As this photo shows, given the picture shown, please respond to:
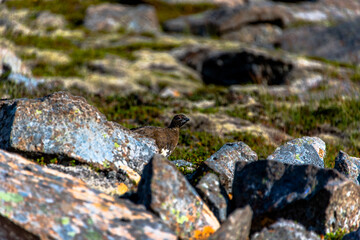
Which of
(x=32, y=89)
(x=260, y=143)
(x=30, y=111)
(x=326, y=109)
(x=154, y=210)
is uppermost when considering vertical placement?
(x=30, y=111)

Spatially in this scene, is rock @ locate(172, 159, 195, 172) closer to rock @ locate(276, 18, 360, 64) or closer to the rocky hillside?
the rocky hillside

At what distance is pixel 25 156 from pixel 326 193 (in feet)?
16.3

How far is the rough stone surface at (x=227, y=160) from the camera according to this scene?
663 cm

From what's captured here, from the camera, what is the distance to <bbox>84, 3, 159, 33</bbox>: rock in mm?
56469

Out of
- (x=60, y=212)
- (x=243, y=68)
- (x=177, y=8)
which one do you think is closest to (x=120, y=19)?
(x=177, y=8)

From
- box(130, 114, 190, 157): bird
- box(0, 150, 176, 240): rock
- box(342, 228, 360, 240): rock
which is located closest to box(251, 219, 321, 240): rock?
box(342, 228, 360, 240): rock

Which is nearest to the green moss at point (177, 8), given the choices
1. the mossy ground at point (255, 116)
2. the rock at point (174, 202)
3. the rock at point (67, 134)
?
the mossy ground at point (255, 116)

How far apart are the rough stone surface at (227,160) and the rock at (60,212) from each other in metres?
1.87

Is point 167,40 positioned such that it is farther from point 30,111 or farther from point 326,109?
point 30,111

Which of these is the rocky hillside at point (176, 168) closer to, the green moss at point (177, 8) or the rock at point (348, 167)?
the rock at point (348, 167)

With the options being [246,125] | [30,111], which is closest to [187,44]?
[246,125]

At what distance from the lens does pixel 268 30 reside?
53344mm

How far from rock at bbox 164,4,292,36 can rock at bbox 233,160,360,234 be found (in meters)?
50.0

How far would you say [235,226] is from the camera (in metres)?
4.95
